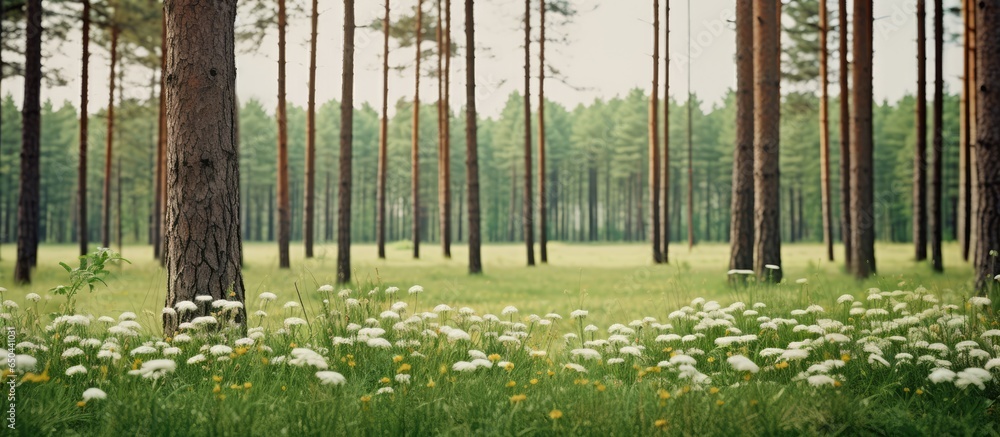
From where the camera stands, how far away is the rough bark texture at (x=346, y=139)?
42.1ft

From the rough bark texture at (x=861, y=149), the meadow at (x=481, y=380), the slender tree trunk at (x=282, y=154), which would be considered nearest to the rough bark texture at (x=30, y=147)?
the slender tree trunk at (x=282, y=154)

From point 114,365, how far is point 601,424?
3.21m

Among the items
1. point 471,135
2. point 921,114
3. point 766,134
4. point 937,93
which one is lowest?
point 766,134

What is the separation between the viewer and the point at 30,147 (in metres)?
12.7

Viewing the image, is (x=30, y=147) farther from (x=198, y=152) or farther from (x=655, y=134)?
(x=655, y=134)

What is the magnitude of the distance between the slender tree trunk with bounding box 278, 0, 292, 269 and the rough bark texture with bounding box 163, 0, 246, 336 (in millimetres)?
13470

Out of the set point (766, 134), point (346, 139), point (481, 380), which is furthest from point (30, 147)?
point (766, 134)

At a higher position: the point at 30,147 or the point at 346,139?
the point at 346,139

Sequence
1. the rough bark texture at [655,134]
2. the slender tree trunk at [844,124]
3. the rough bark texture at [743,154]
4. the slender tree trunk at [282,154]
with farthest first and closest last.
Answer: the rough bark texture at [655,134]
the slender tree trunk at [282,154]
the slender tree trunk at [844,124]
the rough bark texture at [743,154]

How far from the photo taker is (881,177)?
185ft

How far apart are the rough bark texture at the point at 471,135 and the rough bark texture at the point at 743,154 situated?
6670 millimetres

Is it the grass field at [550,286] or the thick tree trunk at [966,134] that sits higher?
the thick tree trunk at [966,134]

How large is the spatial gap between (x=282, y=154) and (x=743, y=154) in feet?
43.7

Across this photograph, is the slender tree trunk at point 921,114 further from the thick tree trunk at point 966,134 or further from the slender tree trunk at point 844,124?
the slender tree trunk at point 844,124
